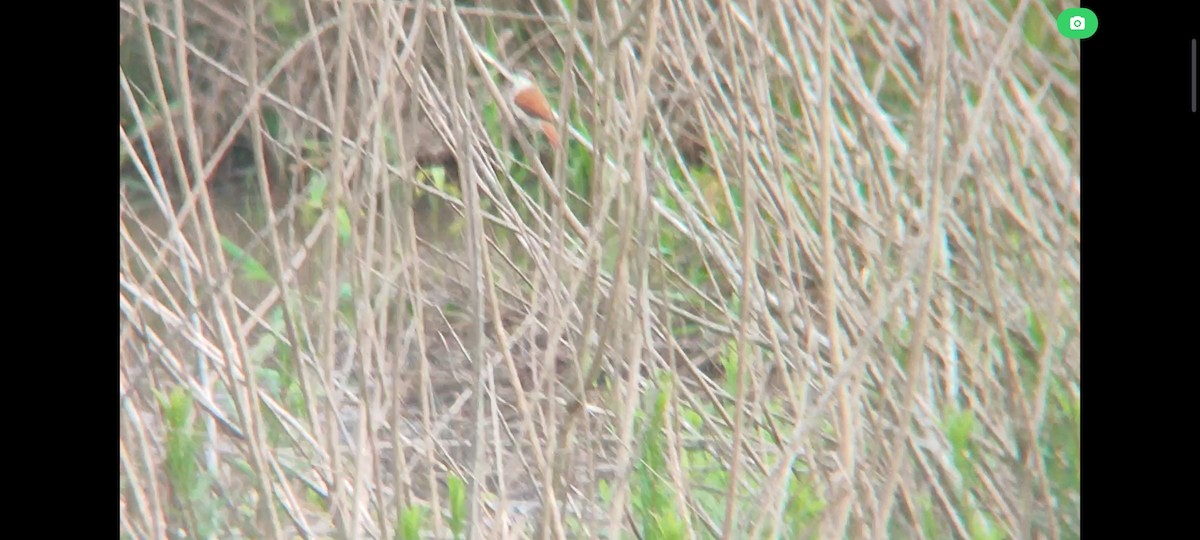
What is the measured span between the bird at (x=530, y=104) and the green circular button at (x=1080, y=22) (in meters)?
0.38

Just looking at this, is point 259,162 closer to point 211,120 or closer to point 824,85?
point 211,120

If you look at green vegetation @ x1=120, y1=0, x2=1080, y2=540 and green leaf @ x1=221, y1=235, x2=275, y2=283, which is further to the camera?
green leaf @ x1=221, y1=235, x2=275, y2=283

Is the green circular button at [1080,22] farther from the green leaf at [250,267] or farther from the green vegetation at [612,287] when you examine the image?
the green leaf at [250,267]

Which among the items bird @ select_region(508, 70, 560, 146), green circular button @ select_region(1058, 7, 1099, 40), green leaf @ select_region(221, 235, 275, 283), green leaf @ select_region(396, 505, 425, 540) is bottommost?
green leaf @ select_region(396, 505, 425, 540)

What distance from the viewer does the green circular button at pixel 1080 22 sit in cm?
77

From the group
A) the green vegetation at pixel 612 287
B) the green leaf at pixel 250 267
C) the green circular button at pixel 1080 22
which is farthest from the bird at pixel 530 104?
the green circular button at pixel 1080 22

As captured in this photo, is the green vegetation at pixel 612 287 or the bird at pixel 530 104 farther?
the bird at pixel 530 104

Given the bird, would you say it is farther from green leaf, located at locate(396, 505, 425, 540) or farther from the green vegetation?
green leaf, located at locate(396, 505, 425, 540)

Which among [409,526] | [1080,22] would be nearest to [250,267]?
[409,526]

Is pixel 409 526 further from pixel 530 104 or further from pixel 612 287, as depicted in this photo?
pixel 530 104

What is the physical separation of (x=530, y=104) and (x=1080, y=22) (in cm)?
40

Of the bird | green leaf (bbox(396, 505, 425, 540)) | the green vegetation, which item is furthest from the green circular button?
green leaf (bbox(396, 505, 425, 540))

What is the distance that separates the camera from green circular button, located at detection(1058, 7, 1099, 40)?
0.77 metres

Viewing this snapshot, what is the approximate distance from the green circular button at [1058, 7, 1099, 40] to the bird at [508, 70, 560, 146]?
14.9 inches
